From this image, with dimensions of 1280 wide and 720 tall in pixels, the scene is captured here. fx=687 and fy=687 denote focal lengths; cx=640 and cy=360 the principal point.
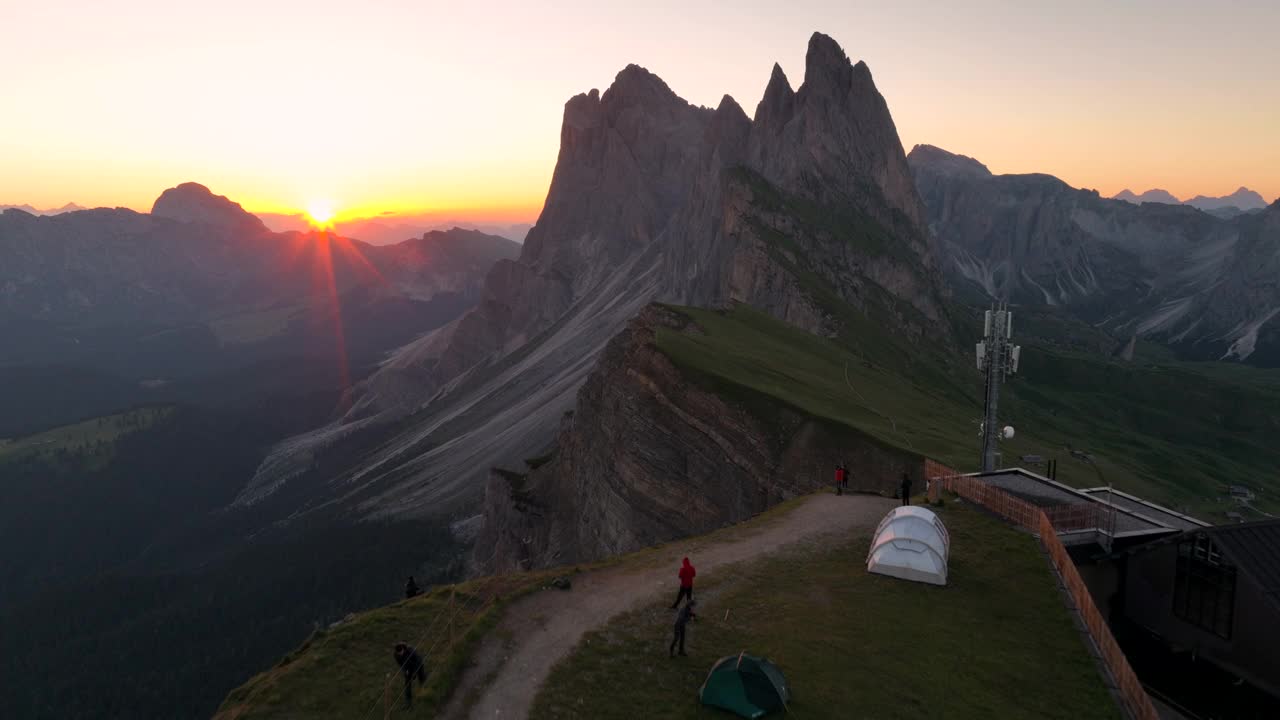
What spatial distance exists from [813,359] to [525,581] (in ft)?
198

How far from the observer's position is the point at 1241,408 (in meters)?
180

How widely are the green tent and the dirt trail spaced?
5558 millimetres

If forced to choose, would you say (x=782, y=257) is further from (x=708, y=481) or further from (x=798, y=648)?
(x=798, y=648)

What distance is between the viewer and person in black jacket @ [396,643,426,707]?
2061 centimetres

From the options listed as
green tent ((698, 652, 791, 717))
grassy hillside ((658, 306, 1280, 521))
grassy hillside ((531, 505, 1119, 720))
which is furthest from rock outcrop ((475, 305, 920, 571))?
green tent ((698, 652, 791, 717))

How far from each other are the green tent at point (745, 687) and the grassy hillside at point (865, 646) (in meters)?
0.45

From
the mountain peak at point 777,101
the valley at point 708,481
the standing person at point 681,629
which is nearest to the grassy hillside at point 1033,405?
the valley at point 708,481

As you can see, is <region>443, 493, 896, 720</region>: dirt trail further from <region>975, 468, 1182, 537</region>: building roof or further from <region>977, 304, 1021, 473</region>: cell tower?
<region>977, 304, 1021, 473</region>: cell tower

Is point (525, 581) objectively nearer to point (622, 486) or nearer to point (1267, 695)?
point (1267, 695)

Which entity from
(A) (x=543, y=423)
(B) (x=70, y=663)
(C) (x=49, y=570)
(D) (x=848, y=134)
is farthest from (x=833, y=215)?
(C) (x=49, y=570)

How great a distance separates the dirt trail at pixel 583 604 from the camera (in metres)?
21.4

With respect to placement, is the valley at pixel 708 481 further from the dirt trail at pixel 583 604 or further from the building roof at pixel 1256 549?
the building roof at pixel 1256 549

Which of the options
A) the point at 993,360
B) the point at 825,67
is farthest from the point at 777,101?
the point at 993,360

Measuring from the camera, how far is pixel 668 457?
202 ft
